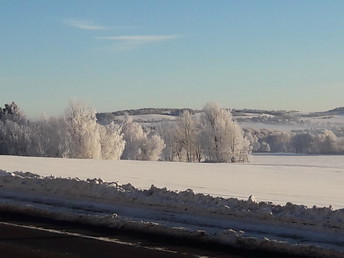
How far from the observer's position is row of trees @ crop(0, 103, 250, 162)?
2891 inches

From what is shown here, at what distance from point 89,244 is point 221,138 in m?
73.9

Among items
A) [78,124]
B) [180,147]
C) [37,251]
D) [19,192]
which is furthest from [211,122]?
[37,251]

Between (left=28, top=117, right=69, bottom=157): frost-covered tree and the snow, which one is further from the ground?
(left=28, top=117, right=69, bottom=157): frost-covered tree

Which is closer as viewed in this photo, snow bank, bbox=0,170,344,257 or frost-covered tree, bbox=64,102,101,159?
snow bank, bbox=0,170,344,257

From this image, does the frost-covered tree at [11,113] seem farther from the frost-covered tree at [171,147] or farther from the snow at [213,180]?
the snow at [213,180]

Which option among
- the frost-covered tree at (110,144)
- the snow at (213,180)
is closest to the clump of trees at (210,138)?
the frost-covered tree at (110,144)

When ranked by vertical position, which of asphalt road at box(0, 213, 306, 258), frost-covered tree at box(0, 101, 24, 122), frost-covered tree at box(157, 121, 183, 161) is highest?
frost-covered tree at box(0, 101, 24, 122)

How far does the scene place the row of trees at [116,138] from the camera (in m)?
73.4

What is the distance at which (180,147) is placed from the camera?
3597 inches

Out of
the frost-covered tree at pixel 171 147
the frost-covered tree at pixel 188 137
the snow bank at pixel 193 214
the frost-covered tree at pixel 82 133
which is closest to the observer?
the snow bank at pixel 193 214

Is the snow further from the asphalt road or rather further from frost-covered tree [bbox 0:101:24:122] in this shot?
frost-covered tree [bbox 0:101:24:122]

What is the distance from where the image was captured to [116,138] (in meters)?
77.9

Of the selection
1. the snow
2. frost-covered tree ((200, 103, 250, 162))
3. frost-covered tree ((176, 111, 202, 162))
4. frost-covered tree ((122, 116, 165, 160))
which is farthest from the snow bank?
frost-covered tree ((122, 116, 165, 160))

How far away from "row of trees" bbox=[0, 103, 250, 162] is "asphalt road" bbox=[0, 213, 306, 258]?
62.3 metres
